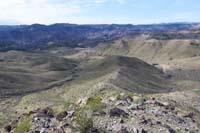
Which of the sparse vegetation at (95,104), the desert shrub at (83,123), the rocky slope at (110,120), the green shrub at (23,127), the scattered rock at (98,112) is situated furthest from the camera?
the sparse vegetation at (95,104)

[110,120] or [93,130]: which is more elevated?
[93,130]

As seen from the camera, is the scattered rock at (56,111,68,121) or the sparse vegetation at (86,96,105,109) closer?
the scattered rock at (56,111,68,121)

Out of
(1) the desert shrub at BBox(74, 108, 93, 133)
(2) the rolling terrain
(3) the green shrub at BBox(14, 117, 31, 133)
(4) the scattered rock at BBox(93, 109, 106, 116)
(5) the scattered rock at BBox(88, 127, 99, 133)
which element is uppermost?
(1) the desert shrub at BBox(74, 108, 93, 133)

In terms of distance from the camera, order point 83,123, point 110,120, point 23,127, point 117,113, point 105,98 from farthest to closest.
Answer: point 105,98 < point 117,113 < point 110,120 < point 23,127 < point 83,123

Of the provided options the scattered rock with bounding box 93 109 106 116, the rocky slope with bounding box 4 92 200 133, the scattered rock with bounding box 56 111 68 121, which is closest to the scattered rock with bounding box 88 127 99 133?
the rocky slope with bounding box 4 92 200 133

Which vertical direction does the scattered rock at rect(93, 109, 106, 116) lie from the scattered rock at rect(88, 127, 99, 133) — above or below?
below

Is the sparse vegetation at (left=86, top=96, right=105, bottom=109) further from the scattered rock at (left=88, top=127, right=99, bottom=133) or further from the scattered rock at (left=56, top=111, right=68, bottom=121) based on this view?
the scattered rock at (left=88, top=127, right=99, bottom=133)

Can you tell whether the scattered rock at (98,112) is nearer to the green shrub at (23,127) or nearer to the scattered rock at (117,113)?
the scattered rock at (117,113)

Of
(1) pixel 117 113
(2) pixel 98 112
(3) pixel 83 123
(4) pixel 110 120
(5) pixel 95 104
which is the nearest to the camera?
(3) pixel 83 123

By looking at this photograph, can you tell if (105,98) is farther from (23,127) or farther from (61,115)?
(23,127)

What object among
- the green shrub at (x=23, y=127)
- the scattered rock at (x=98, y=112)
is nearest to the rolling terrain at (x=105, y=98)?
the green shrub at (x=23, y=127)

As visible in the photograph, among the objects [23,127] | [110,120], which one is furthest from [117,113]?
[23,127]

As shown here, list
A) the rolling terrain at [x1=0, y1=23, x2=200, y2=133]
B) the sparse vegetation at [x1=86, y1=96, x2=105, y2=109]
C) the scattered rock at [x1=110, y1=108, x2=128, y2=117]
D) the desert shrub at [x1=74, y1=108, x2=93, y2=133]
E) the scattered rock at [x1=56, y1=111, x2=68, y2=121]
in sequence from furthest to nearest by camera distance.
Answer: the sparse vegetation at [x1=86, y1=96, x2=105, y2=109], the scattered rock at [x1=110, y1=108, x2=128, y2=117], the scattered rock at [x1=56, y1=111, x2=68, y2=121], the rolling terrain at [x1=0, y1=23, x2=200, y2=133], the desert shrub at [x1=74, y1=108, x2=93, y2=133]

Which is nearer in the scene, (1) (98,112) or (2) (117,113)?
(1) (98,112)
